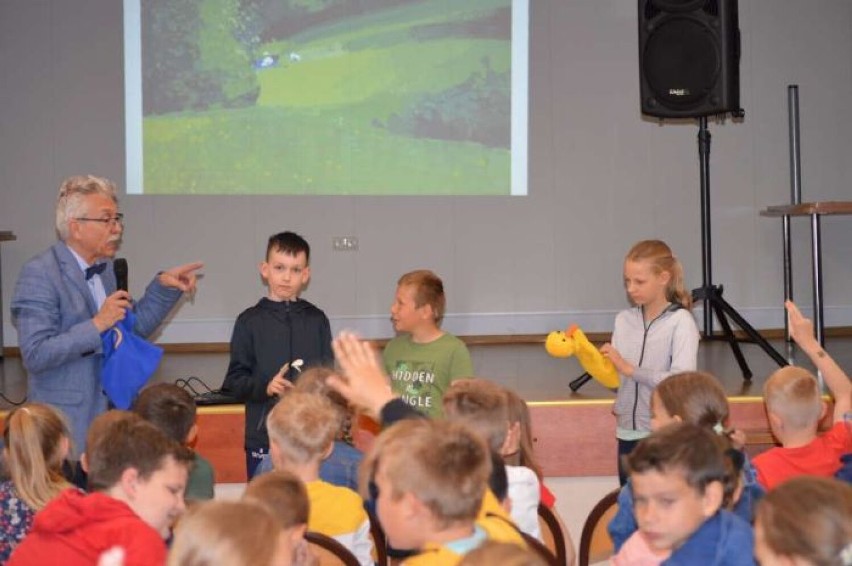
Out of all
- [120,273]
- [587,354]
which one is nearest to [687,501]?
[587,354]

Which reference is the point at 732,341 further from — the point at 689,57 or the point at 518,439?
the point at 518,439

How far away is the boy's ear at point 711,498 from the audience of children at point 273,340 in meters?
1.86

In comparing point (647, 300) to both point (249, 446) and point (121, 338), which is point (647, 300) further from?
point (121, 338)

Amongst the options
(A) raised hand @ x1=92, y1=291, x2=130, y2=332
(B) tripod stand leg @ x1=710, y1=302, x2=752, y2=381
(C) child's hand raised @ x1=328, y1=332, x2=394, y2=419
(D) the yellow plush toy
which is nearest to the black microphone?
(A) raised hand @ x1=92, y1=291, x2=130, y2=332

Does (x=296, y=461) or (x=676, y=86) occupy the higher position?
(x=676, y=86)

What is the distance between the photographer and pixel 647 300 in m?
4.07

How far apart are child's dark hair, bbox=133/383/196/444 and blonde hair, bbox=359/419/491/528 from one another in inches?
48.9

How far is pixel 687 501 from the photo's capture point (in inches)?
86.5

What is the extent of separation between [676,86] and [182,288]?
10.9ft

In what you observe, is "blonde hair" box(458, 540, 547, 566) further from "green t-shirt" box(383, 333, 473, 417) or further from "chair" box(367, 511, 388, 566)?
"green t-shirt" box(383, 333, 473, 417)

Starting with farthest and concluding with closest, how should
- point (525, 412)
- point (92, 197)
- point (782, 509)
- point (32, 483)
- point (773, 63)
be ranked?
point (773, 63) → point (92, 197) → point (525, 412) → point (32, 483) → point (782, 509)

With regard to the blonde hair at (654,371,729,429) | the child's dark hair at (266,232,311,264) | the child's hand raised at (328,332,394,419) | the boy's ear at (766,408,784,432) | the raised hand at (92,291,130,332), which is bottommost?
the boy's ear at (766,408,784,432)

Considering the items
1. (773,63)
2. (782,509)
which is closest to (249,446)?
(782,509)

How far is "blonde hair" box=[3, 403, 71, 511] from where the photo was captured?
8.57 feet
